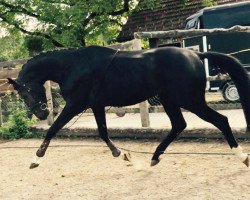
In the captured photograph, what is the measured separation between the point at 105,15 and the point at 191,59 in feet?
46.8

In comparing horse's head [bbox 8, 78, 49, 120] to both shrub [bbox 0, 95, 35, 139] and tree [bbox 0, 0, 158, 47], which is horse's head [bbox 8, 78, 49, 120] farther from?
tree [bbox 0, 0, 158, 47]

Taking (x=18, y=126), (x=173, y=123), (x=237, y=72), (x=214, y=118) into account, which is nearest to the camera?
(x=214, y=118)

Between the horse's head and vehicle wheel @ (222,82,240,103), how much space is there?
21.2 ft

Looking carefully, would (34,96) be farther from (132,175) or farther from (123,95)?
(132,175)

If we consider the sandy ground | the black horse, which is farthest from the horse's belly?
the sandy ground

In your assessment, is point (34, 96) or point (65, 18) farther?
point (65, 18)

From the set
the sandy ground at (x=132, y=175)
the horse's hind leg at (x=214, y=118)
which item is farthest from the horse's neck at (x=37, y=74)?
the horse's hind leg at (x=214, y=118)

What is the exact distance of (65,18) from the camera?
16.9m

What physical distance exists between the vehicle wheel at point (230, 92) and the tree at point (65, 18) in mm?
8403

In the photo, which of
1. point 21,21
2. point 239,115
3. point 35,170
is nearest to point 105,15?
point 21,21

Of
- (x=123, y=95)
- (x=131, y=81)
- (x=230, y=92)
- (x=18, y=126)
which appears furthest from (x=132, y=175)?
(x=230, y=92)

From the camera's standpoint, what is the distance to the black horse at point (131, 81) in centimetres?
484

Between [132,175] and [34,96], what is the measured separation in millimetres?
1860

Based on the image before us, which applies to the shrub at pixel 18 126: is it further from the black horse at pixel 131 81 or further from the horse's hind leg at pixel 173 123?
the horse's hind leg at pixel 173 123
